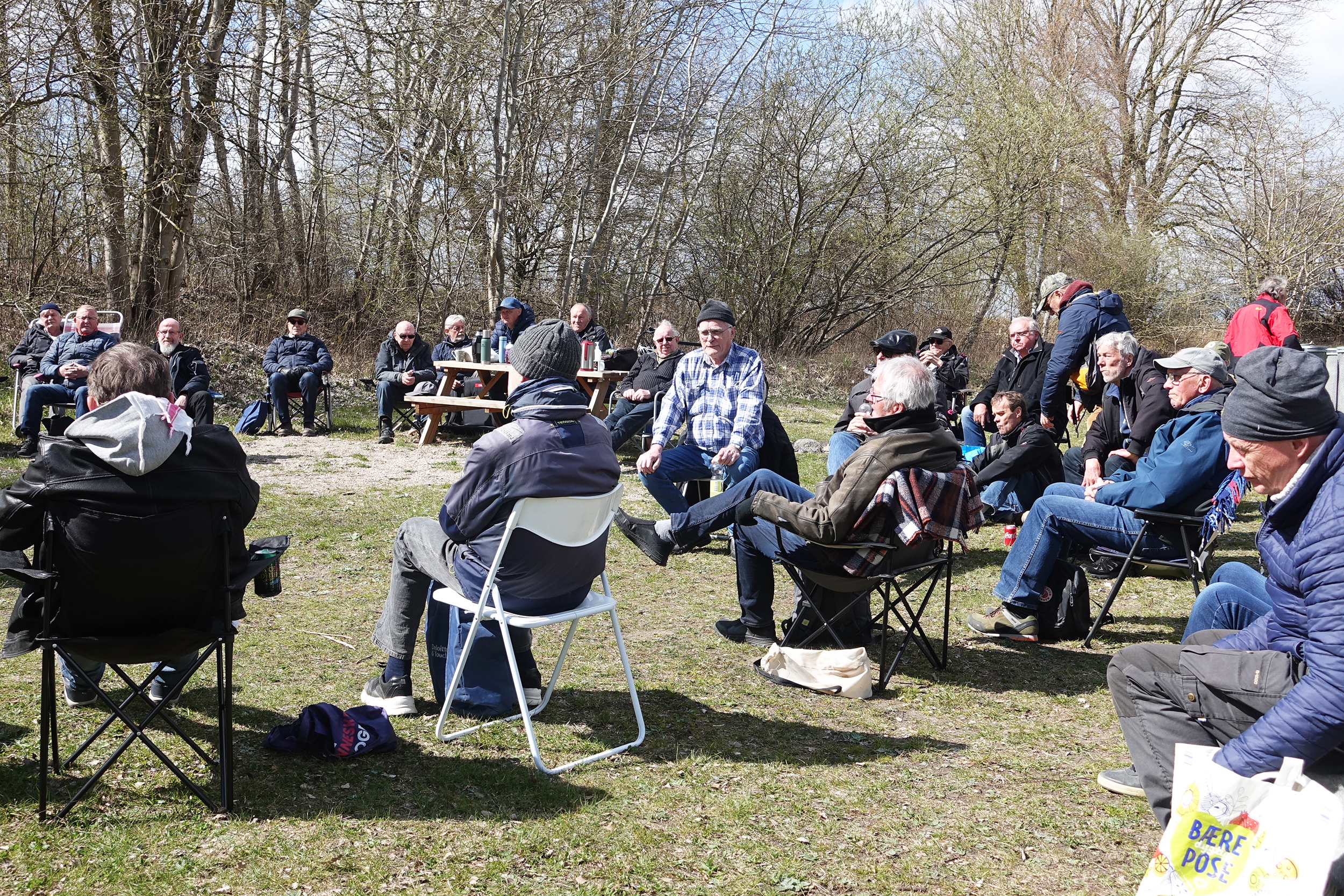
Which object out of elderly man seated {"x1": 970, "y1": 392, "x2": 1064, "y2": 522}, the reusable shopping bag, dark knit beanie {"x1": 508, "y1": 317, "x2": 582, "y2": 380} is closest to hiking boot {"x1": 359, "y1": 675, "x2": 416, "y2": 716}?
dark knit beanie {"x1": 508, "y1": 317, "x2": 582, "y2": 380}

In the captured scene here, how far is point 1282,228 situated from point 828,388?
10.6 m

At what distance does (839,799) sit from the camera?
323cm

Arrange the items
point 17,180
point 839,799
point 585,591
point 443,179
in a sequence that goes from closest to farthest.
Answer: point 839,799 → point 585,591 → point 17,180 → point 443,179

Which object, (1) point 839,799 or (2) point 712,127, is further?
(2) point 712,127

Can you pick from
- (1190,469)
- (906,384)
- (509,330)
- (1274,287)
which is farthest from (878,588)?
(509,330)

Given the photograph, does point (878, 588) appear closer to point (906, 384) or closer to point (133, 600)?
point (906, 384)

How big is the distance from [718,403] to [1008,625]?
2163 millimetres

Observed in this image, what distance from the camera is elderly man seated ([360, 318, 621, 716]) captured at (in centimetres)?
335

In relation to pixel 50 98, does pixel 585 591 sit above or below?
below

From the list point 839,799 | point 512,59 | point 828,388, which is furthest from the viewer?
point 828,388

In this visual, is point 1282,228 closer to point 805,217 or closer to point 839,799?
point 805,217

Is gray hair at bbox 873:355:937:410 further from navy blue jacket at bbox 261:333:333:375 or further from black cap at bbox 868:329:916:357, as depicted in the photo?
navy blue jacket at bbox 261:333:333:375

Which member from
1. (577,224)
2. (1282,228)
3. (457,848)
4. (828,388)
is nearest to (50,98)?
(577,224)

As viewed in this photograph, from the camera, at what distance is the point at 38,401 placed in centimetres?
973
